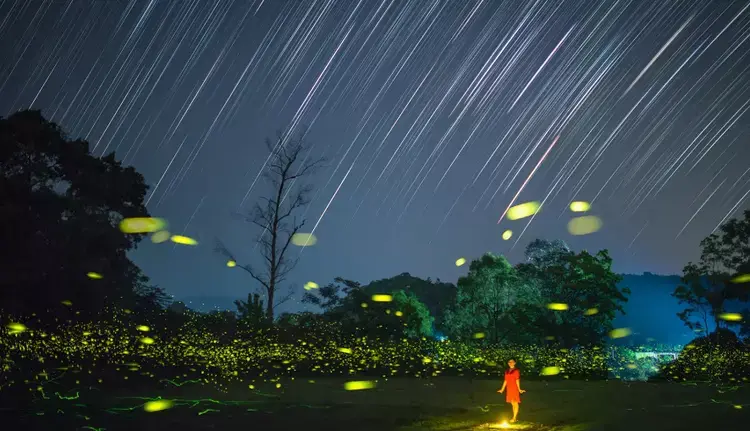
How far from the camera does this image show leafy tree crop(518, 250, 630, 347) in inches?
1353

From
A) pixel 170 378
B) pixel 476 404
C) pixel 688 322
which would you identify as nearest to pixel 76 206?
pixel 170 378

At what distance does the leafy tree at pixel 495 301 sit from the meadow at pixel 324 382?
2.48 meters

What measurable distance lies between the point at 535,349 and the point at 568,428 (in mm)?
18650

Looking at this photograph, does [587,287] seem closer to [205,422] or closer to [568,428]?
[568,428]

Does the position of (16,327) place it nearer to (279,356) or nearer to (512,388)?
(279,356)

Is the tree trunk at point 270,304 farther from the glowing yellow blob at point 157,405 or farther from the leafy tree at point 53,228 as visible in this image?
the glowing yellow blob at point 157,405

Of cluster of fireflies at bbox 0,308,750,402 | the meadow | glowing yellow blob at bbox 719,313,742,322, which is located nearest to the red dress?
the meadow

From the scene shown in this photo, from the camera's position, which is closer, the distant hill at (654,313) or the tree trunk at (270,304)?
the tree trunk at (270,304)

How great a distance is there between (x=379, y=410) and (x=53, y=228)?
12.2m

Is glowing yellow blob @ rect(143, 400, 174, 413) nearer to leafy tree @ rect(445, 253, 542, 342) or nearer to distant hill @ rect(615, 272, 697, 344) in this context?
leafy tree @ rect(445, 253, 542, 342)

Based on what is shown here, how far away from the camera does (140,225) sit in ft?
87.2

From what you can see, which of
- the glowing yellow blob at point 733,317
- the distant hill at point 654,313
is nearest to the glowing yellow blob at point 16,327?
the glowing yellow blob at point 733,317

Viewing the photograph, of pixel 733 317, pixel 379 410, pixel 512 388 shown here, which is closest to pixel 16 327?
pixel 379 410

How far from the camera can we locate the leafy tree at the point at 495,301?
3512 cm
